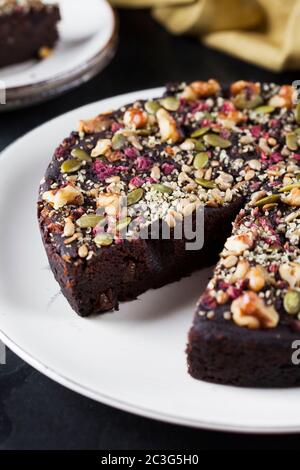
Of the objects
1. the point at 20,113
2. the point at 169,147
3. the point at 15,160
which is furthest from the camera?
the point at 20,113

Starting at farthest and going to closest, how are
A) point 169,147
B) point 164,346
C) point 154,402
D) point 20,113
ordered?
1. point 20,113
2. point 169,147
3. point 164,346
4. point 154,402

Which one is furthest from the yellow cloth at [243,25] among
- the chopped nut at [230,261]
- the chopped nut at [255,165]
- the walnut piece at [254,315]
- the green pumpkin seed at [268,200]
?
the walnut piece at [254,315]

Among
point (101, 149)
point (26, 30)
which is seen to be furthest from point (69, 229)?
point (26, 30)

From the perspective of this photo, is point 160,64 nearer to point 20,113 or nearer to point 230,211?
point 20,113

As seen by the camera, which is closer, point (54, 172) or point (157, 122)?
point (54, 172)

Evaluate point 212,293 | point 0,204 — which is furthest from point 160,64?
point 212,293

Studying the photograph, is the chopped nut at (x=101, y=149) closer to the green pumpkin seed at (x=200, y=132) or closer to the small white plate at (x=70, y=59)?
the green pumpkin seed at (x=200, y=132)

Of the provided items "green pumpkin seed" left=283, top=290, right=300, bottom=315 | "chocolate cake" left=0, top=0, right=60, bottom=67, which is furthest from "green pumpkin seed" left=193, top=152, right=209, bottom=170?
"chocolate cake" left=0, top=0, right=60, bottom=67

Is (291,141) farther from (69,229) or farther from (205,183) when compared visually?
(69,229)

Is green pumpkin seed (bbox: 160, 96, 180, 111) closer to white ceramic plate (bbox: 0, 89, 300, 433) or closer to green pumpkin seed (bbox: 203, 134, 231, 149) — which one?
green pumpkin seed (bbox: 203, 134, 231, 149)
